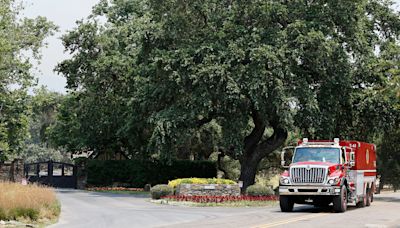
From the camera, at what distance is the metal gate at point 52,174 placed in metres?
56.5

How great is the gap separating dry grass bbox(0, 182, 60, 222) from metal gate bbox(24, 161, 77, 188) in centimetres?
3428

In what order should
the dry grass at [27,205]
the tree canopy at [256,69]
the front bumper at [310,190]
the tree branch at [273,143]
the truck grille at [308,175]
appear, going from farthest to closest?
the tree branch at [273,143]
the tree canopy at [256,69]
the truck grille at [308,175]
the front bumper at [310,190]
the dry grass at [27,205]

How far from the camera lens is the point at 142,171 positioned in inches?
2015

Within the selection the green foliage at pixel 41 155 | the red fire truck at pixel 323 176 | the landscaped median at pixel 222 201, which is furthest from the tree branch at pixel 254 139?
the green foliage at pixel 41 155

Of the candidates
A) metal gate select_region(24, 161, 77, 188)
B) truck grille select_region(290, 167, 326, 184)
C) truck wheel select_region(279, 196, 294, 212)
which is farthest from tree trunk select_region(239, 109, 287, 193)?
metal gate select_region(24, 161, 77, 188)

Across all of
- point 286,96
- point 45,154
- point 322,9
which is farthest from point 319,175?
point 45,154

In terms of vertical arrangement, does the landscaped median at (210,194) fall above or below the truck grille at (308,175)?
below

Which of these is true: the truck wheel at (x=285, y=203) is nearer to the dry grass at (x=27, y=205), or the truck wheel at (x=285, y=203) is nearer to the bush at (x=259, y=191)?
the bush at (x=259, y=191)

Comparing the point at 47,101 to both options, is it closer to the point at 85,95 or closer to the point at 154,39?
the point at 85,95

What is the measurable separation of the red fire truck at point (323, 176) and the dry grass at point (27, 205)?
29.0 ft

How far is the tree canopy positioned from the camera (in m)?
37.1

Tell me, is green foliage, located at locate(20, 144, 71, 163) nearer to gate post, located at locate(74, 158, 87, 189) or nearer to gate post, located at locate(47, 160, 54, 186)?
gate post, located at locate(47, 160, 54, 186)

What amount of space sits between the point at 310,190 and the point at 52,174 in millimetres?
36666

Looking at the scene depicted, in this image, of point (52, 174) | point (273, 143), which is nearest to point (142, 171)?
point (52, 174)
